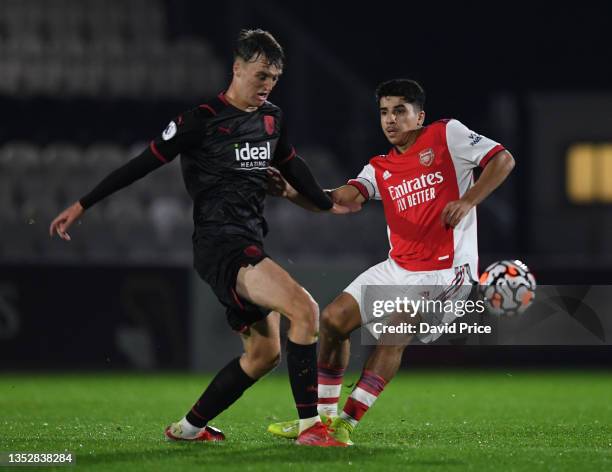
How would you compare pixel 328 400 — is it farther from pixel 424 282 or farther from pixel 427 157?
pixel 427 157

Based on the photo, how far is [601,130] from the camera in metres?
18.4

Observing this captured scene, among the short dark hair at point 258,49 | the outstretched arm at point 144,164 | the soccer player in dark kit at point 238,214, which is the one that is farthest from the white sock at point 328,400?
the short dark hair at point 258,49

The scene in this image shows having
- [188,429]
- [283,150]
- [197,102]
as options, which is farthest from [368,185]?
[197,102]

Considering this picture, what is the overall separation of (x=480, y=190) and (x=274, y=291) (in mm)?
1357

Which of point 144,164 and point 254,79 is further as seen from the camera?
point 254,79

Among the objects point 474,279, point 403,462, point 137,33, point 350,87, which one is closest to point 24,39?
point 137,33

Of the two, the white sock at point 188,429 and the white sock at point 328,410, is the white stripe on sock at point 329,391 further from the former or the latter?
the white sock at point 188,429

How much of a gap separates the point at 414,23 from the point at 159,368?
8099mm

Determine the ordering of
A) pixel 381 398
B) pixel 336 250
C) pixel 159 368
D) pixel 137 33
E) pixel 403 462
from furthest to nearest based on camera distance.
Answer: pixel 137 33, pixel 336 250, pixel 159 368, pixel 381 398, pixel 403 462

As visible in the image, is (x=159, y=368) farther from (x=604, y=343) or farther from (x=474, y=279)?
(x=474, y=279)

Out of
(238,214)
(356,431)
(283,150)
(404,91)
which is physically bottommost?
(356,431)

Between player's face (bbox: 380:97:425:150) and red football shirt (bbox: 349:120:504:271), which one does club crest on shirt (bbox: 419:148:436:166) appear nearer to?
red football shirt (bbox: 349:120:504:271)

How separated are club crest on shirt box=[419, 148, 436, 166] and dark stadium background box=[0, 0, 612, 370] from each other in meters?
5.88

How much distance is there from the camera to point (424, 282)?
653 centimetres
